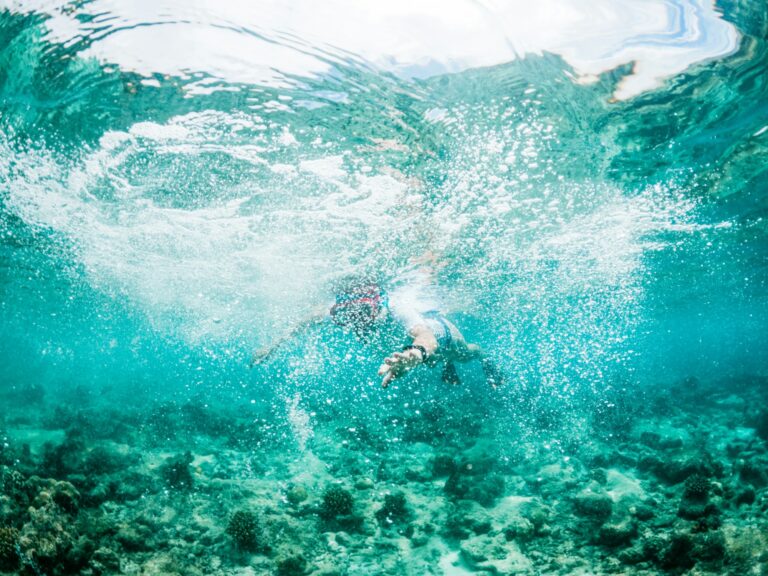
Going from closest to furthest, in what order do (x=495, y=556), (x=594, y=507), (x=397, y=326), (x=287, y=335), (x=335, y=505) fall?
(x=495, y=556) < (x=287, y=335) < (x=397, y=326) < (x=594, y=507) < (x=335, y=505)

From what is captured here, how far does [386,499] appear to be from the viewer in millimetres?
9922

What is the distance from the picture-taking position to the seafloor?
6945mm

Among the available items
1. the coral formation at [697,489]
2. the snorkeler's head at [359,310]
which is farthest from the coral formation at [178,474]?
the coral formation at [697,489]

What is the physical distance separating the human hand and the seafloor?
235 inches

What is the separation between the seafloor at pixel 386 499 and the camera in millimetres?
6945

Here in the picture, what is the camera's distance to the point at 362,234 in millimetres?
13945

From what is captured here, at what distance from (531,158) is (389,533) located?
10.0 metres

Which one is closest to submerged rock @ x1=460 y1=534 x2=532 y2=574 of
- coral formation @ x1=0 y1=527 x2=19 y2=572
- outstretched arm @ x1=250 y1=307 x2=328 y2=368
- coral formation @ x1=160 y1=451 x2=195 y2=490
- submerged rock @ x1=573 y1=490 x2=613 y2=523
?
submerged rock @ x1=573 y1=490 x2=613 y2=523

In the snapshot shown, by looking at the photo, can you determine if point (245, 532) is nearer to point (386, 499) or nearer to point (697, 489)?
point (386, 499)

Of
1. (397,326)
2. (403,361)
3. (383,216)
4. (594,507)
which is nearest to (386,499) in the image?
(397,326)

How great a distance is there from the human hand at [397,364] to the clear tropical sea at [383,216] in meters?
5.21

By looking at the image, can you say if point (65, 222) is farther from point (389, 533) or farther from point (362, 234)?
point (389, 533)

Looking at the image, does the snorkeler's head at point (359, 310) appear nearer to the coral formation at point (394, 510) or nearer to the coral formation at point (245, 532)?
the coral formation at point (394, 510)

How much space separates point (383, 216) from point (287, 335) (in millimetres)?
5630
